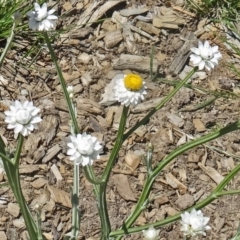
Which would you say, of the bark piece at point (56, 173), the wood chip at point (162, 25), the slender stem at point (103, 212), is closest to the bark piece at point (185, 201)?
the bark piece at point (56, 173)

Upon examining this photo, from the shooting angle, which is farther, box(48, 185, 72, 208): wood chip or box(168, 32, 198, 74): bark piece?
box(168, 32, 198, 74): bark piece

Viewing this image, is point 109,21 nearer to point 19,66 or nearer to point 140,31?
point 140,31

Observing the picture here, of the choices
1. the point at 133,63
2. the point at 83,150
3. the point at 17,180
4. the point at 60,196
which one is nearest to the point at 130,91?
the point at 83,150

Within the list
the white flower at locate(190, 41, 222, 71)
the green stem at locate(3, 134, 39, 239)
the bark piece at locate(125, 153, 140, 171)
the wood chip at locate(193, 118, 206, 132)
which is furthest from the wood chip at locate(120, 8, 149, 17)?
the green stem at locate(3, 134, 39, 239)

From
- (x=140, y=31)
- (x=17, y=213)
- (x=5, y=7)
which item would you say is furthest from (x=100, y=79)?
(x=17, y=213)

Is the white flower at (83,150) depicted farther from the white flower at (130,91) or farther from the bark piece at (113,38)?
the bark piece at (113,38)

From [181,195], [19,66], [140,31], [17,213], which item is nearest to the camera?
[17,213]

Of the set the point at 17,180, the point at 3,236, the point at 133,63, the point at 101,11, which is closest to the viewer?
the point at 17,180

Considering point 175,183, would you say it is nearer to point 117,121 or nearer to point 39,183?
point 117,121

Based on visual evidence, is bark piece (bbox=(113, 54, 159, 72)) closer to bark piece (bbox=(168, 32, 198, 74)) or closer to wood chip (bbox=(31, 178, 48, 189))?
bark piece (bbox=(168, 32, 198, 74))
